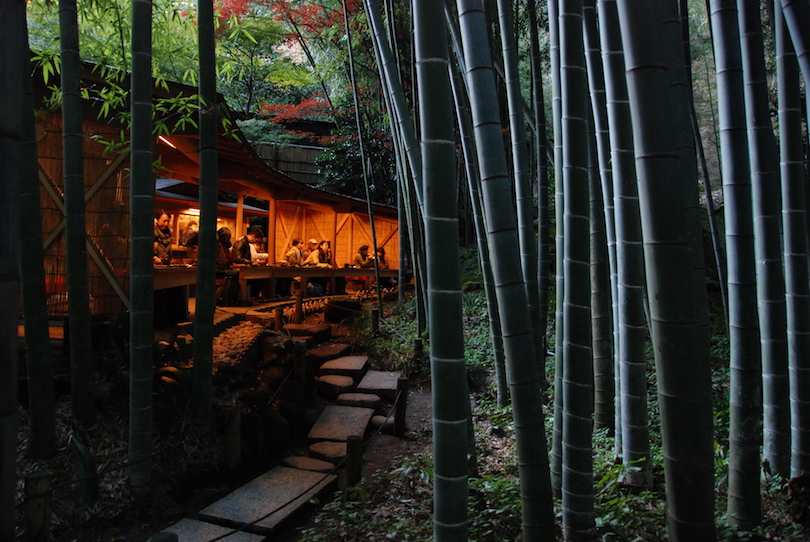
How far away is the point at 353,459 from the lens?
290cm

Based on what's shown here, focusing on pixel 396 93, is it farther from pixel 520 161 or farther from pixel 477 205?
pixel 477 205

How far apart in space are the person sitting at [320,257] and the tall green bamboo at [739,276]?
25.4ft

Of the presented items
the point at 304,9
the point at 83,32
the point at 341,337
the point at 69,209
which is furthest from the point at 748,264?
the point at 304,9

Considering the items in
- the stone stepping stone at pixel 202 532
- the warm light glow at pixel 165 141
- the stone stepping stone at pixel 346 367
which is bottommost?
the stone stepping stone at pixel 202 532

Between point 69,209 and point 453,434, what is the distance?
2518 mm

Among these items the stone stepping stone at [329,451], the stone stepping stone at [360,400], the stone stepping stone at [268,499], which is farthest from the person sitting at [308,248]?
the stone stepping stone at [268,499]

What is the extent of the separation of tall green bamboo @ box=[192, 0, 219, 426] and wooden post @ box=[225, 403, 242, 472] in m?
0.20

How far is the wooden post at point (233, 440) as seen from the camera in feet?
10.8

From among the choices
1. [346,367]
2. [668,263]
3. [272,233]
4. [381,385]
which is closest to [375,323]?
[346,367]

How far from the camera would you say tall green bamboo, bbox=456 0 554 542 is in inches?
57.7

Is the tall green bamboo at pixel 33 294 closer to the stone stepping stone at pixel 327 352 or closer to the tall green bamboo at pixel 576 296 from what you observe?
the tall green bamboo at pixel 576 296

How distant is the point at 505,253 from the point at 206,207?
217cm

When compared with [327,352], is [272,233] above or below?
above

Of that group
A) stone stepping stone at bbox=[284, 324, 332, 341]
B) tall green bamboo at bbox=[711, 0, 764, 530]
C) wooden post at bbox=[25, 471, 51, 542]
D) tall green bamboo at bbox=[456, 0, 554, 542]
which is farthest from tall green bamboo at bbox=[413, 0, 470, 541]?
stone stepping stone at bbox=[284, 324, 332, 341]
